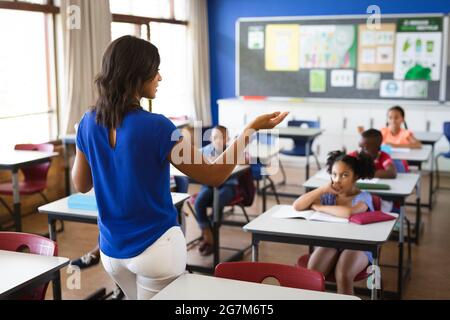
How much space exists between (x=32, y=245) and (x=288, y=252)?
8.66 feet

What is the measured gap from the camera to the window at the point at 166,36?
7590 millimetres

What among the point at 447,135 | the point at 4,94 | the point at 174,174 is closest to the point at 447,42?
the point at 447,135

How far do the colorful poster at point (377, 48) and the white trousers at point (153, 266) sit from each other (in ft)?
21.8

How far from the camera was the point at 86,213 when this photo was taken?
10.6 feet

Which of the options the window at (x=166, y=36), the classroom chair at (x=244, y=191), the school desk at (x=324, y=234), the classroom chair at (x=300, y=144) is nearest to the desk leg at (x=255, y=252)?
the school desk at (x=324, y=234)

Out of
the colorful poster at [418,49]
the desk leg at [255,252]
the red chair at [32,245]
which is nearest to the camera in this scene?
the red chair at [32,245]

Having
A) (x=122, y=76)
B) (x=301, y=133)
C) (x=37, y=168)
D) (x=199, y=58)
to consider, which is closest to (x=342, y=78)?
(x=199, y=58)

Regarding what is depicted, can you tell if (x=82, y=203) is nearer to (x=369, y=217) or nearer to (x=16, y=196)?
(x=369, y=217)

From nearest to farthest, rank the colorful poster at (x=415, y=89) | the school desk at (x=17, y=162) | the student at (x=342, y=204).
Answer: the student at (x=342, y=204) < the school desk at (x=17, y=162) < the colorful poster at (x=415, y=89)

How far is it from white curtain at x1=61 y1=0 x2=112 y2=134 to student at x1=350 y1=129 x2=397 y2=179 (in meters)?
2.87

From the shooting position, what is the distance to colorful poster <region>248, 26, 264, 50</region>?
28.8 ft

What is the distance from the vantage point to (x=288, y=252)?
A: 4.76 metres

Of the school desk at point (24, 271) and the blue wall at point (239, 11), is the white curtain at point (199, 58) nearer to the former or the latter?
the blue wall at point (239, 11)

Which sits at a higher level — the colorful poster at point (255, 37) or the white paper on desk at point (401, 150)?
the colorful poster at point (255, 37)
